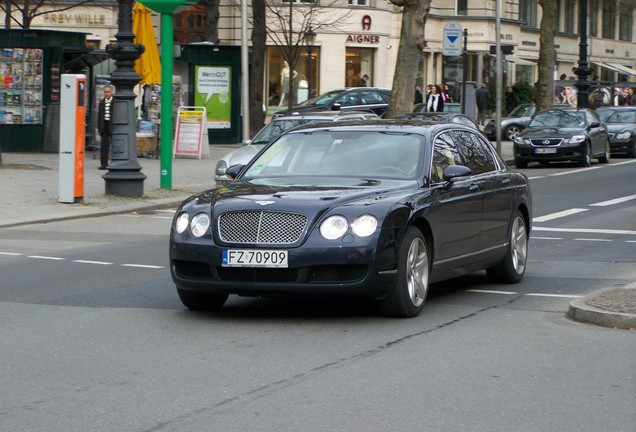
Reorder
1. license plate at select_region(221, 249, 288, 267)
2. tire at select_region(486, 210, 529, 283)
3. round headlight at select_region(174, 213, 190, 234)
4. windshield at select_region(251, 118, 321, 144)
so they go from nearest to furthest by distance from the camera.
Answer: license plate at select_region(221, 249, 288, 267) < round headlight at select_region(174, 213, 190, 234) < tire at select_region(486, 210, 529, 283) < windshield at select_region(251, 118, 321, 144)

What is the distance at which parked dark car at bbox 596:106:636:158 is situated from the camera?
128 feet

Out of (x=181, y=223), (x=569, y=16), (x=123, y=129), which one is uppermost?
(x=569, y=16)

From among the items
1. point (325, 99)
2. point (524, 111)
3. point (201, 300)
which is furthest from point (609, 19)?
point (201, 300)

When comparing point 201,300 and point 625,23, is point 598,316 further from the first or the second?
point 625,23

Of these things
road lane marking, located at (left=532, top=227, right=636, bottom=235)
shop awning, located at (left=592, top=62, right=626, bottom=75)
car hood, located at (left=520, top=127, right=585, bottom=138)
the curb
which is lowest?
the curb

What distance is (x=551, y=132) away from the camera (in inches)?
1293

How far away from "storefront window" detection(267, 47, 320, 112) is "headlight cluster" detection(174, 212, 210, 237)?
4595 centimetres

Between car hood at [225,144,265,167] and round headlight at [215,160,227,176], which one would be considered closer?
round headlight at [215,160,227,176]

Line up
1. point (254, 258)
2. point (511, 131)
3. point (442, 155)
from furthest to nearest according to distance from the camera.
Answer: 1. point (511, 131)
2. point (442, 155)
3. point (254, 258)

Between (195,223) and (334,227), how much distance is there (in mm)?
1075

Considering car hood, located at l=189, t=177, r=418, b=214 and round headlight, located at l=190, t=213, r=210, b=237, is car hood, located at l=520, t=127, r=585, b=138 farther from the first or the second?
round headlight, located at l=190, t=213, r=210, b=237

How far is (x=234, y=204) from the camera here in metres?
9.57

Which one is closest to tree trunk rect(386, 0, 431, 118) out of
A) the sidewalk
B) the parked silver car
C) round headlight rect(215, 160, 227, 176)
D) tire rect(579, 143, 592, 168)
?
Answer: tire rect(579, 143, 592, 168)

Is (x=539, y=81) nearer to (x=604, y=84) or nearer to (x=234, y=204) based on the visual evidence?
(x=604, y=84)
